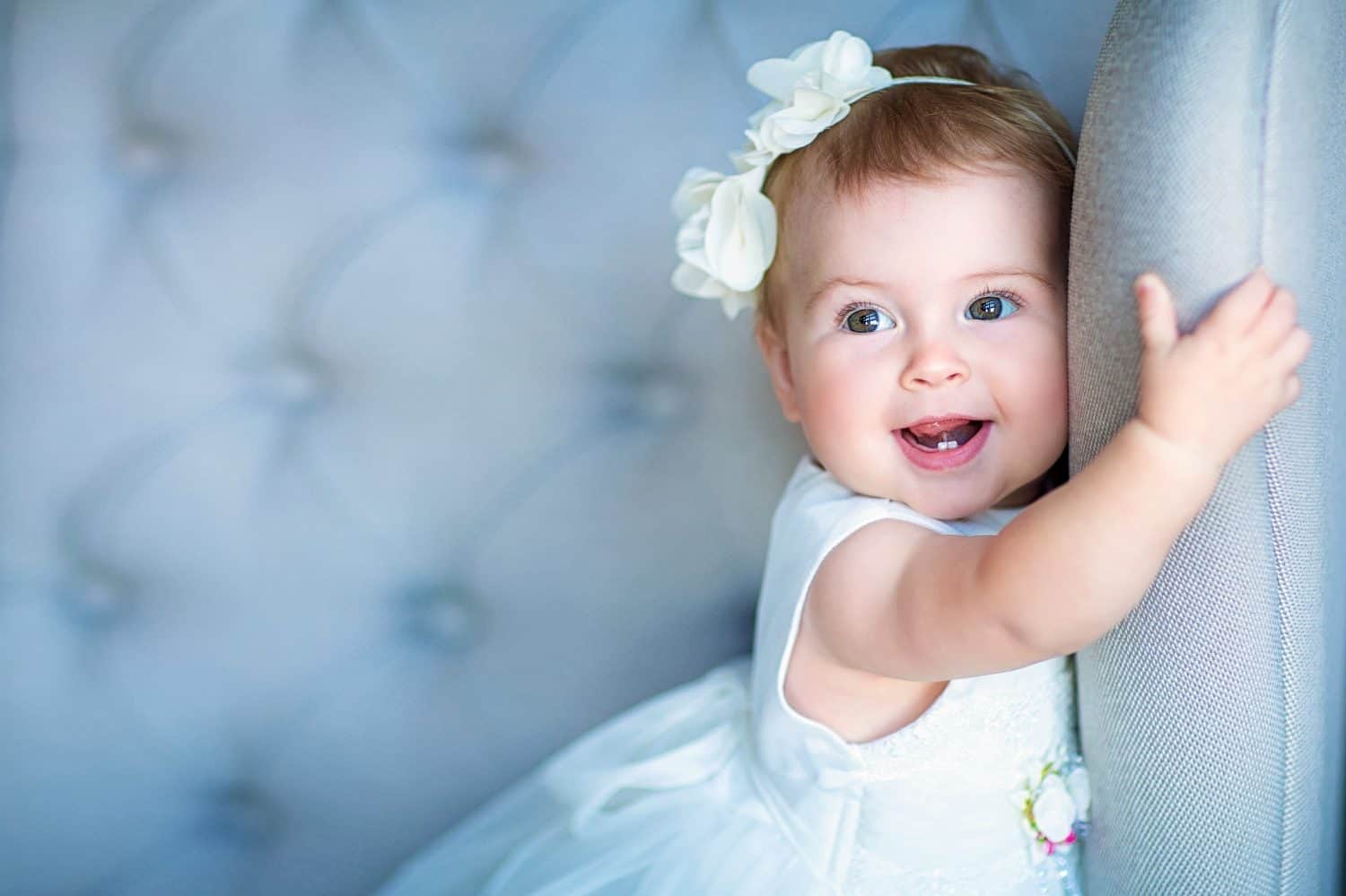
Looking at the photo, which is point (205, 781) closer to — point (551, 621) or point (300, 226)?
point (551, 621)

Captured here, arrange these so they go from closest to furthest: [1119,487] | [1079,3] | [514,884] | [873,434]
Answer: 1. [1119,487]
2. [873,434]
3. [514,884]
4. [1079,3]

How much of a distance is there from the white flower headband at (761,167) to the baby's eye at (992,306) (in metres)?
0.15

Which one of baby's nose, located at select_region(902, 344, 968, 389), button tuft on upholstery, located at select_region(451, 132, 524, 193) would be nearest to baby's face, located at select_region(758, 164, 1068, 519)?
baby's nose, located at select_region(902, 344, 968, 389)

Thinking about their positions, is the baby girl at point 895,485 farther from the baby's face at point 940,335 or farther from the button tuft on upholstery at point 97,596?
the button tuft on upholstery at point 97,596

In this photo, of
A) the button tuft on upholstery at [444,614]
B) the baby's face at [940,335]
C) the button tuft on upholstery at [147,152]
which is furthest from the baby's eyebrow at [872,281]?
the button tuft on upholstery at [147,152]

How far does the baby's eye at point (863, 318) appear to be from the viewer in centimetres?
86

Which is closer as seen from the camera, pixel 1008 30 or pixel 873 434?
pixel 873 434

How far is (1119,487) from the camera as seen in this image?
0.64 metres

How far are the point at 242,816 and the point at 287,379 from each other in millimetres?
451

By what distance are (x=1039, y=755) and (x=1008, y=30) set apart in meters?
0.71

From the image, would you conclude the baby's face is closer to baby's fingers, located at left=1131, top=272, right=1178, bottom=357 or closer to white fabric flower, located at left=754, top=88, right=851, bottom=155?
white fabric flower, located at left=754, top=88, right=851, bottom=155

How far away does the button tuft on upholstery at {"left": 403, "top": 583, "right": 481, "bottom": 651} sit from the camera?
1.19 m

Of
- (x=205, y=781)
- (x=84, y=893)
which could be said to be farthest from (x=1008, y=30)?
(x=84, y=893)

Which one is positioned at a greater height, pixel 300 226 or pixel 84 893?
pixel 300 226
